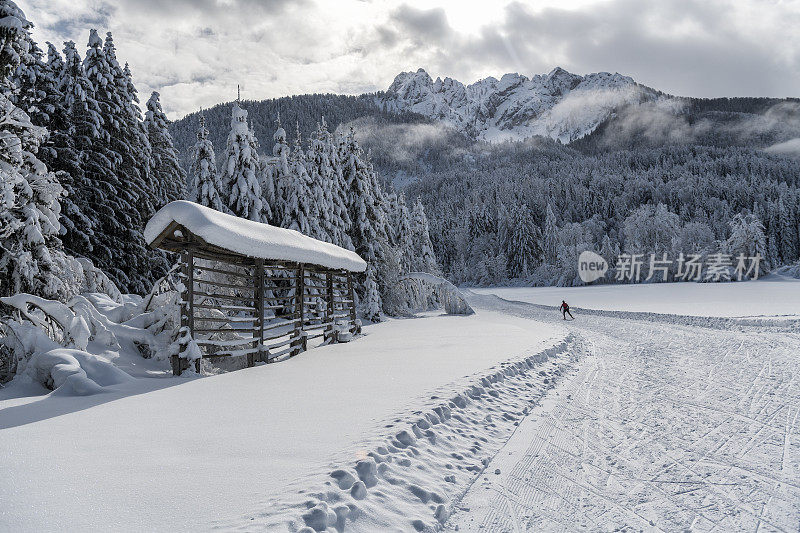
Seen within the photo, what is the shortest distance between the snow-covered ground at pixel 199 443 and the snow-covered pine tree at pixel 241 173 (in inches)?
623

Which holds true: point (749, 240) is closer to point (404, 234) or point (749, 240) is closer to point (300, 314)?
point (404, 234)

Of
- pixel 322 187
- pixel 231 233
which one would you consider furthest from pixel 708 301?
pixel 231 233

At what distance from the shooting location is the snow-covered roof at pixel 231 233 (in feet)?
29.7

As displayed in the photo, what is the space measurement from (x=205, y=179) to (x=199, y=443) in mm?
22005

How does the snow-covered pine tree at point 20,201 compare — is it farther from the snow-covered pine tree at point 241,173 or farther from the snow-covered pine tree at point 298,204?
the snow-covered pine tree at point 298,204

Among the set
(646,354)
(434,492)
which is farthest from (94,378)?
(646,354)

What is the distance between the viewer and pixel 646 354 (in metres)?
13.8

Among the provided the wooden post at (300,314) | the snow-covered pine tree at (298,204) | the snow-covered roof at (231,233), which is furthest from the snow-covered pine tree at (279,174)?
the snow-covered roof at (231,233)

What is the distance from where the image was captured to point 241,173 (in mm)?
23969

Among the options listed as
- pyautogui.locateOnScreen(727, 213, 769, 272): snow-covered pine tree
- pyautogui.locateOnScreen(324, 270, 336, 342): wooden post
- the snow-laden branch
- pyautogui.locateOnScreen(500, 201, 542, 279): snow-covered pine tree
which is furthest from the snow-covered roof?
pyautogui.locateOnScreen(500, 201, 542, 279): snow-covered pine tree

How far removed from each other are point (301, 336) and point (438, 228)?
95853mm

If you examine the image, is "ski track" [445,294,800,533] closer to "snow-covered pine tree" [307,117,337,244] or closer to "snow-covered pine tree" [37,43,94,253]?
"snow-covered pine tree" [307,117,337,244]

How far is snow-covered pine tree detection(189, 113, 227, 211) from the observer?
79.3 feet

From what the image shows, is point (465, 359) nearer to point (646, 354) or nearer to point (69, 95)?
point (646, 354)
